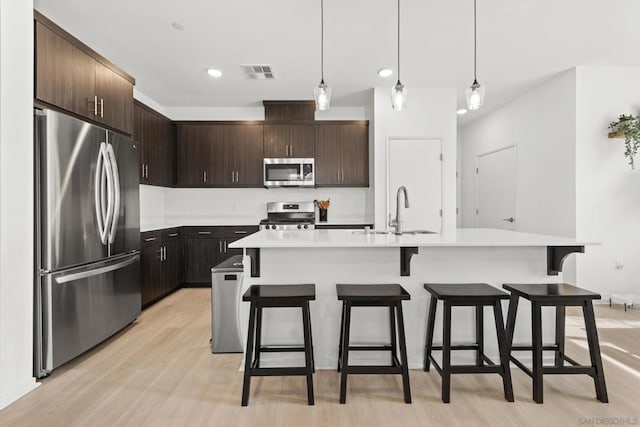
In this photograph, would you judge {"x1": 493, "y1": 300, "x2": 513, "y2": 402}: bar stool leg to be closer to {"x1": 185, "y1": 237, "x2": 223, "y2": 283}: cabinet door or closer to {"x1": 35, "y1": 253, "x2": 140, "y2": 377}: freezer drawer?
{"x1": 35, "y1": 253, "x2": 140, "y2": 377}: freezer drawer

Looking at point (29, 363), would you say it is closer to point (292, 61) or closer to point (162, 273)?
point (162, 273)

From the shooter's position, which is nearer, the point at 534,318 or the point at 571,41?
the point at 534,318

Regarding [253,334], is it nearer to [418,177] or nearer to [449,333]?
[449,333]

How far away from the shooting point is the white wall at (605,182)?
405cm

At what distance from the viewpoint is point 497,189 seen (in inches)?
223

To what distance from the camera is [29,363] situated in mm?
2252

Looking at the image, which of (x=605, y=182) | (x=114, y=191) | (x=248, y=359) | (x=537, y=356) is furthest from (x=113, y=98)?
(x=605, y=182)

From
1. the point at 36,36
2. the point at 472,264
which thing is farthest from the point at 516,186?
the point at 36,36

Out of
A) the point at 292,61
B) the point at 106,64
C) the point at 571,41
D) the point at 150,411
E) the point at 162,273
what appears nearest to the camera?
the point at 150,411

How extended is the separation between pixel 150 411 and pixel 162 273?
2.70m

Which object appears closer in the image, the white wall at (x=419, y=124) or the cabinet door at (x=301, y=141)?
the white wall at (x=419, y=124)

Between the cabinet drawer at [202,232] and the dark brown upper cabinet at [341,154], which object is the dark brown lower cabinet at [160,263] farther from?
the dark brown upper cabinet at [341,154]

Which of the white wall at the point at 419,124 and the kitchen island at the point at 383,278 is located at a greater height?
the white wall at the point at 419,124

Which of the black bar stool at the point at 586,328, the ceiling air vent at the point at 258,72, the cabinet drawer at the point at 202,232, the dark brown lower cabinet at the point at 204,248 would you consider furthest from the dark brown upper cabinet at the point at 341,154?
the black bar stool at the point at 586,328
